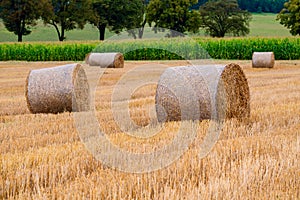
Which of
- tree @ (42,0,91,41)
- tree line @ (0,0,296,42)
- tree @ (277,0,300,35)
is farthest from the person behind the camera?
tree @ (42,0,91,41)

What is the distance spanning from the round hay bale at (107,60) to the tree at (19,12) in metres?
35.7

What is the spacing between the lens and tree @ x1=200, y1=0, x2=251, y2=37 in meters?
78.4

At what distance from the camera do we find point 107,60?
2544 cm

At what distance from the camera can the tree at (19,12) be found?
5981cm

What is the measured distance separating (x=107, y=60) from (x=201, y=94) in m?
17.6

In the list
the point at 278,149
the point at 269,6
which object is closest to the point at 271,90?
the point at 278,149

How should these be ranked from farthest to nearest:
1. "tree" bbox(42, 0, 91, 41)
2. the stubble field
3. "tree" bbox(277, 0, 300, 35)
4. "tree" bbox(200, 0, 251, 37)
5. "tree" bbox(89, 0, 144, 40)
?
1. "tree" bbox(200, 0, 251, 37)
2. "tree" bbox(89, 0, 144, 40)
3. "tree" bbox(42, 0, 91, 41)
4. "tree" bbox(277, 0, 300, 35)
5. the stubble field

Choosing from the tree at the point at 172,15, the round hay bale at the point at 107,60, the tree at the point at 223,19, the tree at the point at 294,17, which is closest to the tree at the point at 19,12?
the tree at the point at 172,15

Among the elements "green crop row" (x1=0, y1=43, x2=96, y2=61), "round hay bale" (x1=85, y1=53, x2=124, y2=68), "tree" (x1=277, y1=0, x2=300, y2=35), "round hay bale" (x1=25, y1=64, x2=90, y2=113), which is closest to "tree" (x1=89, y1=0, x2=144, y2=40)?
"tree" (x1=277, y1=0, x2=300, y2=35)

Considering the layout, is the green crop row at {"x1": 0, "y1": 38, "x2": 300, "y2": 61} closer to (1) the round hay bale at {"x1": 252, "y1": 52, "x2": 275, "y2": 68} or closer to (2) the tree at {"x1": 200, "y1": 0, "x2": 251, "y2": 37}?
(1) the round hay bale at {"x1": 252, "y1": 52, "x2": 275, "y2": 68}

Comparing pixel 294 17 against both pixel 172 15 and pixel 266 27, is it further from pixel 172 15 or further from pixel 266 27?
pixel 266 27

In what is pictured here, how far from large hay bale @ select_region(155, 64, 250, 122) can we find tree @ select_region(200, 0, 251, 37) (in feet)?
230

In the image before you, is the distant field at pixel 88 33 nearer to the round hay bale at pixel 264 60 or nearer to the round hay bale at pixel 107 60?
the round hay bale at pixel 107 60

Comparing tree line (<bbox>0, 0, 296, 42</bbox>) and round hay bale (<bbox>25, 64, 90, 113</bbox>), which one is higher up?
→ tree line (<bbox>0, 0, 296, 42</bbox>)
